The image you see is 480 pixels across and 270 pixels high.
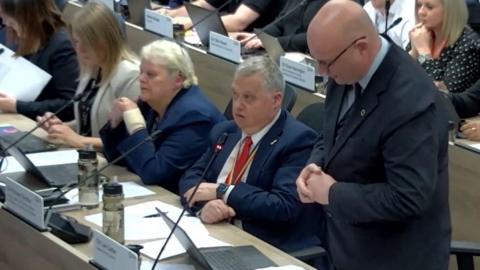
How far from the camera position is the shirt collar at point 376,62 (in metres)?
2.59

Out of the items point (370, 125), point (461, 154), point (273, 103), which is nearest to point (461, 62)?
point (461, 154)

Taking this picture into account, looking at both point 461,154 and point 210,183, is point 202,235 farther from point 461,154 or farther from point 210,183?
point 461,154

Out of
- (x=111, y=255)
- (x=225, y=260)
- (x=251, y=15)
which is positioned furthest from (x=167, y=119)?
(x=251, y=15)

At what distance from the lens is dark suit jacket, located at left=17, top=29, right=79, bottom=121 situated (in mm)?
4746

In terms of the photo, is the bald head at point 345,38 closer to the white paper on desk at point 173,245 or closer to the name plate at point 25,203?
the white paper on desk at point 173,245

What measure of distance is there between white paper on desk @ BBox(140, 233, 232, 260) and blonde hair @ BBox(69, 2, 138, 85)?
1331mm

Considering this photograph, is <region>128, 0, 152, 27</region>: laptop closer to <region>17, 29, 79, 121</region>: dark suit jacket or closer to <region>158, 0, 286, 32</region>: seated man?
<region>158, 0, 286, 32</region>: seated man

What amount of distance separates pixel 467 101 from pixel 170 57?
4.73 feet

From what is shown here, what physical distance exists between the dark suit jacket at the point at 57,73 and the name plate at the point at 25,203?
1.47 m

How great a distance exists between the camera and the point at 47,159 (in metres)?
4.01

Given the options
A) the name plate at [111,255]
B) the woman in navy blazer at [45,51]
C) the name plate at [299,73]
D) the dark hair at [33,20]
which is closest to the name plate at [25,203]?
the name plate at [111,255]

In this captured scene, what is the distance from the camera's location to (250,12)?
20.3ft

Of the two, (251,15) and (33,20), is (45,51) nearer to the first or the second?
(33,20)

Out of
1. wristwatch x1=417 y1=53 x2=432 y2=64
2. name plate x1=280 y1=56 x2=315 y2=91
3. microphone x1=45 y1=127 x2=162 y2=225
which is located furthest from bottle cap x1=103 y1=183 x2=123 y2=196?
wristwatch x1=417 y1=53 x2=432 y2=64
